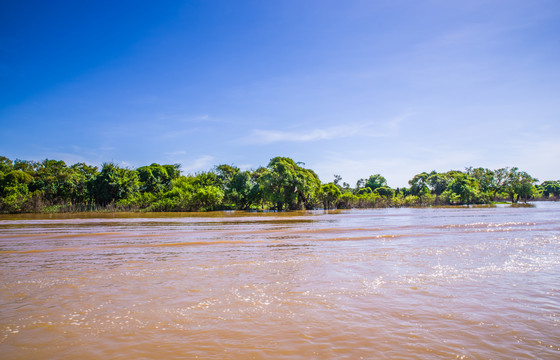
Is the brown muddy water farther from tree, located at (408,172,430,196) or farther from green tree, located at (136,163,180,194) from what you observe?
tree, located at (408,172,430,196)

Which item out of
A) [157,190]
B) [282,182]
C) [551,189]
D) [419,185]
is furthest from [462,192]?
[551,189]

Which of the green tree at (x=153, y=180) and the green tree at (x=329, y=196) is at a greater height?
the green tree at (x=153, y=180)

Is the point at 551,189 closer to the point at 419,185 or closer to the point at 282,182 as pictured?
the point at 419,185

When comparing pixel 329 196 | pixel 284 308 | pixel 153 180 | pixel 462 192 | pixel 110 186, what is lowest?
pixel 284 308

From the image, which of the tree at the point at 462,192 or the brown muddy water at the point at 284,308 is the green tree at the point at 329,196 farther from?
the brown muddy water at the point at 284,308

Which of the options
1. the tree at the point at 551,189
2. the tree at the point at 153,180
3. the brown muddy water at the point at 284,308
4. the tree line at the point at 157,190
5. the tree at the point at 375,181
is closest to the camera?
the brown muddy water at the point at 284,308

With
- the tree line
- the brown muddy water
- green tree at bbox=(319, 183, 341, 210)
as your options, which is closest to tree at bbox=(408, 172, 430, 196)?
the tree line

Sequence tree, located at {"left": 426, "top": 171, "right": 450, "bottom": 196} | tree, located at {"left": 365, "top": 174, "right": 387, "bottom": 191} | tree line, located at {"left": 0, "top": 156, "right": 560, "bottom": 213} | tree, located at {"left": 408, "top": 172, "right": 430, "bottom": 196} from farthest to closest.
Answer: tree, located at {"left": 365, "top": 174, "right": 387, "bottom": 191}, tree, located at {"left": 426, "top": 171, "right": 450, "bottom": 196}, tree, located at {"left": 408, "top": 172, "right": 430, "bottom": 196}, tree line, located at {"left": 0, "top": 156, "right": 560, "bottom": 213}

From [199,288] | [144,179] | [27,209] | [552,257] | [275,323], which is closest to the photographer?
[275,323]

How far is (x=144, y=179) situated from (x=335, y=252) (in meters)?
46.8

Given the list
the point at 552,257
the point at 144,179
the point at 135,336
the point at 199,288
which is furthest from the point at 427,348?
the point at 144,179

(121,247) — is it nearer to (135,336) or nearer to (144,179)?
(135,336)

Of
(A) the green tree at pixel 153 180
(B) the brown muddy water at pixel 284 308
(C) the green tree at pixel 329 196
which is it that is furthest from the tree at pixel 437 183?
(B) the brown muddy water at pixel 284 308

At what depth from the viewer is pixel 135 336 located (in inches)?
100
